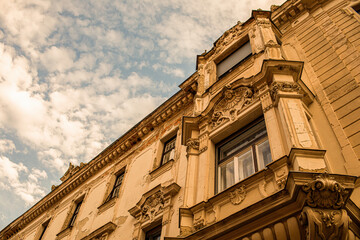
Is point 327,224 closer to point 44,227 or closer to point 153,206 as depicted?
point 153,206

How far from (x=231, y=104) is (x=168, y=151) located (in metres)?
4.50

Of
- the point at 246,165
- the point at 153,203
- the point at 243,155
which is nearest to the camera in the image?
the point at 246,165

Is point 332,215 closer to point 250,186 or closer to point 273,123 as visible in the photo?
point 250,186

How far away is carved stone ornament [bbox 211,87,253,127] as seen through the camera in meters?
8.19

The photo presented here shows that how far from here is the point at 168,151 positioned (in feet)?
40.2

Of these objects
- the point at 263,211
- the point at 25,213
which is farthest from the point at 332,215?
the point at 25,213

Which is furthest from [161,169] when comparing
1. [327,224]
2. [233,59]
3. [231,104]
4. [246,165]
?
[327,224]

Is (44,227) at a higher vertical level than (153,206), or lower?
higher

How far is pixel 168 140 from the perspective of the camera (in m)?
12.9

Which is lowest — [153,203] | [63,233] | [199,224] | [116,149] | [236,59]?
[199,224]

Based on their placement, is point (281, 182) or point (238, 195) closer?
point (281, 182)

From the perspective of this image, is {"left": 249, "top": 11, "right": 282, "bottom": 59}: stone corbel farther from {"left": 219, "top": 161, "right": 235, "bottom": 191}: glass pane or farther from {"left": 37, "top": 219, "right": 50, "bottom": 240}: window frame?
{"left": 37, "top": 219, "right": 50, "bottom": 240}: window frame

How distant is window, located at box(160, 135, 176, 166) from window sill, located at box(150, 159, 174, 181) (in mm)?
567

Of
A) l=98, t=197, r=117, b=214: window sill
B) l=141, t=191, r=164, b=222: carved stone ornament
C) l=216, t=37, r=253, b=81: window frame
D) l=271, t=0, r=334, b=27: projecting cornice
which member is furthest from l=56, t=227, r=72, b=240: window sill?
l=271, t=0, r=334, b=27: projecting cornice
